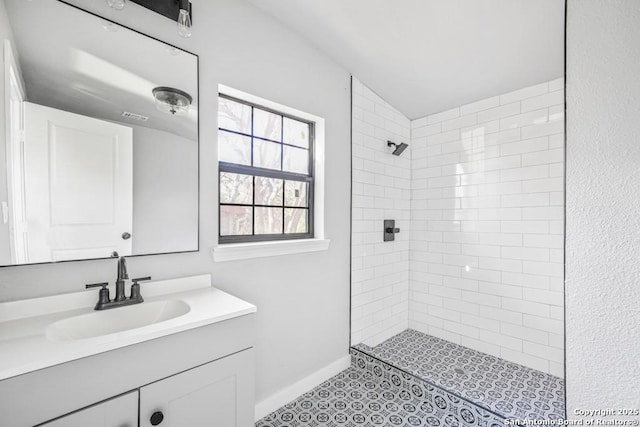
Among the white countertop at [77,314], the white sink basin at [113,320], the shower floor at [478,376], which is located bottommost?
the shower floor at [478,376]

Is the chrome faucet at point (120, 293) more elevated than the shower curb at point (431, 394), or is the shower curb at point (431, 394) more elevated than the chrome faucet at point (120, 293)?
the chrome faucet at point (120, 293)

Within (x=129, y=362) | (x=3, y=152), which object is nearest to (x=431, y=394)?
(x=129, y=362)

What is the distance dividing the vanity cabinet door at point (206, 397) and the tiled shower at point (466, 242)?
52.2 inches

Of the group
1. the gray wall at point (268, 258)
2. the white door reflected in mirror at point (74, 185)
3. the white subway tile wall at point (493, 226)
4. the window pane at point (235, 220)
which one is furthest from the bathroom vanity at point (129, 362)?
the white subway tile wall at point (493, 226)

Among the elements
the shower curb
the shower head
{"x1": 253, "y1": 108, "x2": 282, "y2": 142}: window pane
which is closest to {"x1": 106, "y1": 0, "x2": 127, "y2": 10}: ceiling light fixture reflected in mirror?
{"x1": 253, "y1": 108, "x2": 282, "y2": 142}: window pane

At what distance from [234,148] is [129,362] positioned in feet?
4.16

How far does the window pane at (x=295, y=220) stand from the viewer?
213 cm

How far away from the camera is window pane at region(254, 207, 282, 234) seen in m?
1.97

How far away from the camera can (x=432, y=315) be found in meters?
2.86

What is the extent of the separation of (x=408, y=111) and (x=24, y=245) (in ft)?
9.56

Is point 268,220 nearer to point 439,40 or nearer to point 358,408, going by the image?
point 358,408

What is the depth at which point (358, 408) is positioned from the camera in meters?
1.95

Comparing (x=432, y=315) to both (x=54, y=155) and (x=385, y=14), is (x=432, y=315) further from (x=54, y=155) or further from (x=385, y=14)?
(x=54, y=155)

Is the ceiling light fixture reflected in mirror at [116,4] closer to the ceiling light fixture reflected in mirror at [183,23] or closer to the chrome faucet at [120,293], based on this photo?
the ceiling light fixture reflected in mirror at [183,23]
